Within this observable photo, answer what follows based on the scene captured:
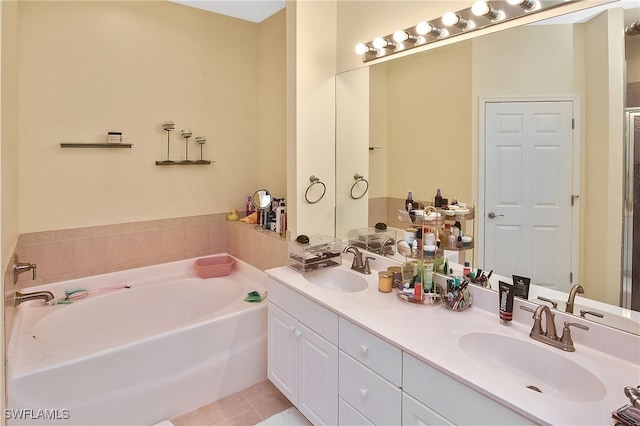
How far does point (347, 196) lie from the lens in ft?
8.56

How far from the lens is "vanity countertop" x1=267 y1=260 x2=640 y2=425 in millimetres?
1042

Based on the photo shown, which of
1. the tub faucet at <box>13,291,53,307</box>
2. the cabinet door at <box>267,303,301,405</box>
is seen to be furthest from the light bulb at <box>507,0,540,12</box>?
the tub faucet at <box>13,291,53,307</box>

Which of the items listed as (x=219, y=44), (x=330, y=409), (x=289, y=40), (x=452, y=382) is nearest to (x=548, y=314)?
(x=452, y=382)

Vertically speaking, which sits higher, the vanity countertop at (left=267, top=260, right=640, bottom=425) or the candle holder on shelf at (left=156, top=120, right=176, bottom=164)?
the candle holder on shelf at (left=156, top=120, right=176, bottom=164)

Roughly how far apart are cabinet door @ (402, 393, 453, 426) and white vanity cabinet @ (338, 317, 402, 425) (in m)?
0.02

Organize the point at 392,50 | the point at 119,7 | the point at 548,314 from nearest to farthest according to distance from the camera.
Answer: the point at 548,314, the point at 392,50, the point at 119,7

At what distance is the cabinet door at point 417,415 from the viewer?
1.28m

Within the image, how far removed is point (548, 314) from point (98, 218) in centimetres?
296

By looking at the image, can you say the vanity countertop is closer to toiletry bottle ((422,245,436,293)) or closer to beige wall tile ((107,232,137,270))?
toiletry bottle ((422,245,436,293))

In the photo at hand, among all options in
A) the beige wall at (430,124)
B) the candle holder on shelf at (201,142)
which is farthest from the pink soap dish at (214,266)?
the beige wall at (430,124)

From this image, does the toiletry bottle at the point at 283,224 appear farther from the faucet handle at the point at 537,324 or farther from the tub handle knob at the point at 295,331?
the faucet handle at the point at 537,324

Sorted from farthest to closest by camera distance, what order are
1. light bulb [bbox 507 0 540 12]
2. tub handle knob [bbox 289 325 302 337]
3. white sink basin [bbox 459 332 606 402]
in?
1. tub handle knob [bbox 289 325 302 337]
2. light bulb [bbox 507 0 540 12]
3. white sink basin [bbox 459 332 606 402]

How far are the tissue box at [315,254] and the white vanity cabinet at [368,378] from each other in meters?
0.62

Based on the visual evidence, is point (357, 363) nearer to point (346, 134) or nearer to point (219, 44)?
point (346, 134)
